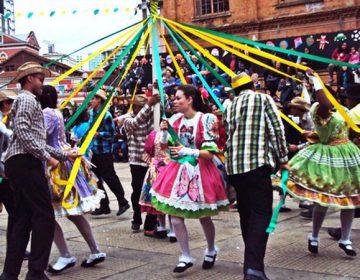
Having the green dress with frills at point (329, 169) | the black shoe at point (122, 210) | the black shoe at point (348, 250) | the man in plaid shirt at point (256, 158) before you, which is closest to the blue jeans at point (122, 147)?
the black shoe at point (122, 210)

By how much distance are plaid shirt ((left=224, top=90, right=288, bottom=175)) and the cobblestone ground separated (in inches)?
40.7

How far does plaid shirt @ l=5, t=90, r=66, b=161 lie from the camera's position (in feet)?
13.7

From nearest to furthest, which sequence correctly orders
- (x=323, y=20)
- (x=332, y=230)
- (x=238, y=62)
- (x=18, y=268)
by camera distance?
1. (x=18, y=268)
2. (x=332, y=230)
3. (x=238, y=62)
4. (x=323, y=20)

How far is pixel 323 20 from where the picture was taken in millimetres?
23734

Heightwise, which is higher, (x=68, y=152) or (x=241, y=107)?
(x=241, y=107)

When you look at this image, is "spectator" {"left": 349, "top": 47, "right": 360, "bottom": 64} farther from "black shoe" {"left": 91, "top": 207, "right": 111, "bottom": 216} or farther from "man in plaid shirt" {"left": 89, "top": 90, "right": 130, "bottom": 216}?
"black shoe" {"left": 91, "top": 207, "right": 111, "bottom": 216}

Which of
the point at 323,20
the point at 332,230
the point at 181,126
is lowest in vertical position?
the point at 332,230

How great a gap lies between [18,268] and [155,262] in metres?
1.35

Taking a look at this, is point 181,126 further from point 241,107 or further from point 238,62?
point 238,62

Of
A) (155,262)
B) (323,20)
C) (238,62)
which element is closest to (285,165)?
(155,262)

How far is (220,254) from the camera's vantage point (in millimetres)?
5242

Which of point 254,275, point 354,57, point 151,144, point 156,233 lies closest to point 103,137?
point 151,144

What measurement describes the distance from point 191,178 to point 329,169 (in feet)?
4.59

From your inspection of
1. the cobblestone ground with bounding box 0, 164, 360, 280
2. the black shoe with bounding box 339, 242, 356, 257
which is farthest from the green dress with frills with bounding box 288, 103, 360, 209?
the cobblestone ground with bounding box 0, 164, 360, 280
